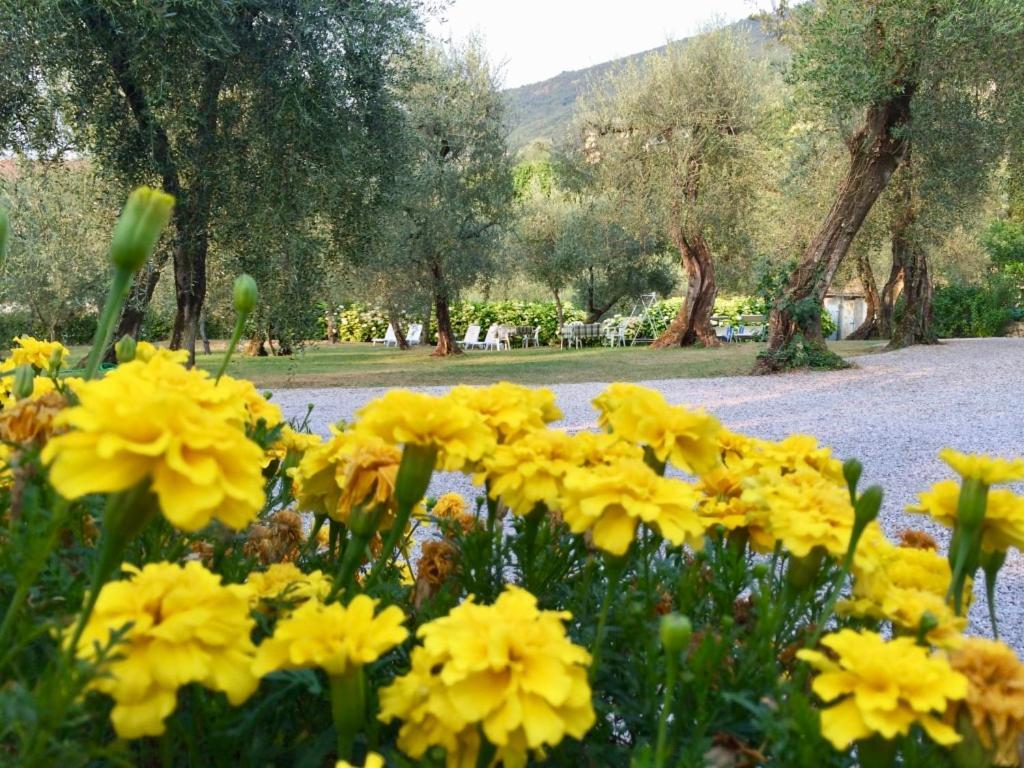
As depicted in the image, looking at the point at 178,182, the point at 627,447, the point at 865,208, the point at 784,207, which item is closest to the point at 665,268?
the point at 784,207

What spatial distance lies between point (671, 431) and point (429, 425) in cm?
26

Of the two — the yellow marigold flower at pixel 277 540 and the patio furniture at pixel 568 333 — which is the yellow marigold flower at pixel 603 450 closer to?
the yellow marigold flower at pixel 277 540

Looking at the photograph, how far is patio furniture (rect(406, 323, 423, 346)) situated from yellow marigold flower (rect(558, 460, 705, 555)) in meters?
23.0

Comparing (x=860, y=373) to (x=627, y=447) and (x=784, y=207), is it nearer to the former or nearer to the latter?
(x=784, y=207)

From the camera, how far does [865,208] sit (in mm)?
10906

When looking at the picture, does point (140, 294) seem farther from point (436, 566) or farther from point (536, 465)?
point (536, 465)

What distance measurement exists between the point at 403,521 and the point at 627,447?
0.25 meters

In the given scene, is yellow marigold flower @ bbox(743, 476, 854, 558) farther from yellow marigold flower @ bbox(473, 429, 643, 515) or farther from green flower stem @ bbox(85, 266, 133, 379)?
green flower stem @ bbox(85, 266, 133, 379)

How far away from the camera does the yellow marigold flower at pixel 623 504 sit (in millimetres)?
646

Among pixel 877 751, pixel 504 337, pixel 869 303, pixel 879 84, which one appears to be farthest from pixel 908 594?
pixel 869 303

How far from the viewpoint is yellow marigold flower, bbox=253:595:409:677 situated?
0.54 metres

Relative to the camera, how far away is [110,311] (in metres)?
0.63

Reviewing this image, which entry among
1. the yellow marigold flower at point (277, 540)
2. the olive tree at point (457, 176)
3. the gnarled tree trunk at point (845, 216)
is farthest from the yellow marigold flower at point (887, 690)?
the olive tree at point (457, 176)

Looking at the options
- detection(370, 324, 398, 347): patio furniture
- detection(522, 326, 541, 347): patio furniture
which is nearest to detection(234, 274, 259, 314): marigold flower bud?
detection(522, 326, 541, 347): patio furniture
